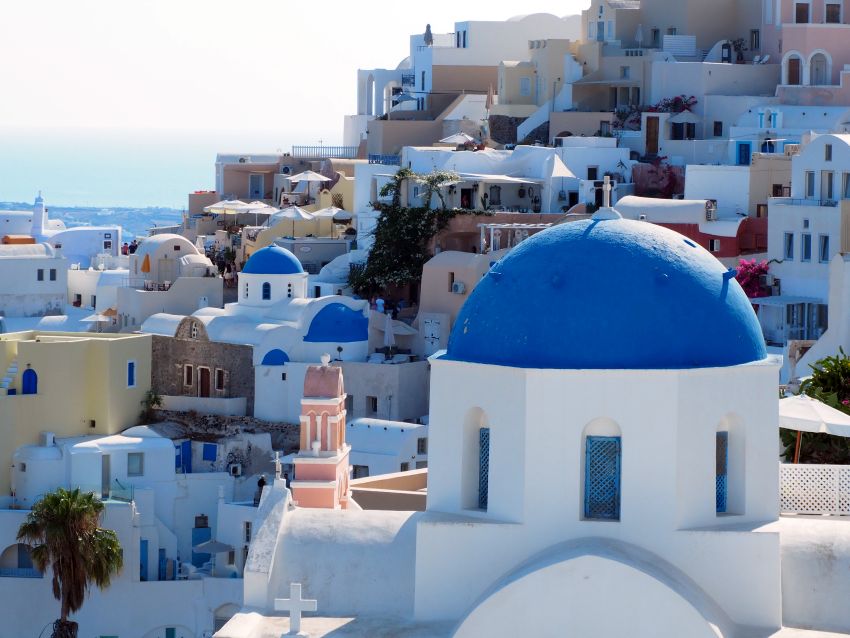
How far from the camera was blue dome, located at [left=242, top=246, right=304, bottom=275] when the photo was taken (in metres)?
49.1

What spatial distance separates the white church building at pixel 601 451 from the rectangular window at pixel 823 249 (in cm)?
1968

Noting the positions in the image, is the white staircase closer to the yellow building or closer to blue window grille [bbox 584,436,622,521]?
the yellow building

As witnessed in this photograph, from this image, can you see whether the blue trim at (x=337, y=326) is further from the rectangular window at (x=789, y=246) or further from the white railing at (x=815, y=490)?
the white railing at (x=815, y=490)

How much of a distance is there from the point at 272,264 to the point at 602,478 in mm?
28914

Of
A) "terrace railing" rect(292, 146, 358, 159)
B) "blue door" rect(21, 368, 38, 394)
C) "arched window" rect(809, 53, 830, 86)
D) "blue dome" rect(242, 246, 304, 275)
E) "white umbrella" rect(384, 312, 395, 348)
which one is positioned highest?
"arched window" rect(809, 53, 830, 86)

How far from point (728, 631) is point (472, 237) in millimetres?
31738

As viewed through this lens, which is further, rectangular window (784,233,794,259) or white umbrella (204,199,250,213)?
white umbrella (204,199,250,213)

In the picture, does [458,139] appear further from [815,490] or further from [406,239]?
[815,490]

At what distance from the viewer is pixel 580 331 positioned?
2059 centimetres

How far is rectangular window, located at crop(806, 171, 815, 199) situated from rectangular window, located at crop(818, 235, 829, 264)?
3.38ft

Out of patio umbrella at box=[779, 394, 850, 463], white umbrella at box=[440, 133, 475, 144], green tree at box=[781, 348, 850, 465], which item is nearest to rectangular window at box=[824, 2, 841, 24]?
white umbrella at box=[440, 133, 475, 144]

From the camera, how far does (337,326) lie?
4750cm

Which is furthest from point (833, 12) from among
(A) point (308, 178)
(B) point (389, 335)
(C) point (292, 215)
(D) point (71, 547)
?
(D) point (71, 547)

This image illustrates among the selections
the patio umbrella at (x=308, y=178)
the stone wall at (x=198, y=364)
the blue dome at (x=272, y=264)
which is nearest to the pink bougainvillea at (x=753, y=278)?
the stone wall at (x=198, y=364)
